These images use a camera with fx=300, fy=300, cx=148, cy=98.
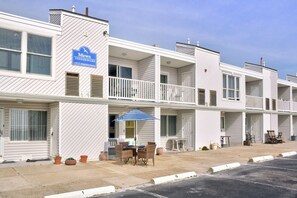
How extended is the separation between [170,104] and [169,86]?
1810 millimetres

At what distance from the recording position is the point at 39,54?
13.6m

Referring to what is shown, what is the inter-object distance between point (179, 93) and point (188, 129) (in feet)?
8.62

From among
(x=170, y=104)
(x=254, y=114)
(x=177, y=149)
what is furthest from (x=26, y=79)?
(x=254, y=114)

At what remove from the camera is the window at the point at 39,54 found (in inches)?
526

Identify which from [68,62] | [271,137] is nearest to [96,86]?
[68,62]

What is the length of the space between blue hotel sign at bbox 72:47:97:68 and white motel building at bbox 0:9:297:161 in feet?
0.16

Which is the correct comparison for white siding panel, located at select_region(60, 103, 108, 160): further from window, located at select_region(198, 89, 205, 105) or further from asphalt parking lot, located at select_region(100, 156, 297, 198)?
window, located at select_region(198, 89, 205, 105)

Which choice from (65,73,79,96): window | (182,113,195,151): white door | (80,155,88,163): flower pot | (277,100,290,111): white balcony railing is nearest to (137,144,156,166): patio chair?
(80,155,88,163): flower pot

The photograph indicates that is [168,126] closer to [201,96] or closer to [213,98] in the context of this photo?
[201,96]

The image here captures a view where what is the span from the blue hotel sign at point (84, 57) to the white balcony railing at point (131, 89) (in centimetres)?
173

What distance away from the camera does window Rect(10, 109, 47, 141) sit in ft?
45.8

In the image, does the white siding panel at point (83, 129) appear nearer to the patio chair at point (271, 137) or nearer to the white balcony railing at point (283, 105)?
the patio chair at point (271, 137)

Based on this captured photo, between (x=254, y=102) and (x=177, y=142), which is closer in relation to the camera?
(x=177, y=142)

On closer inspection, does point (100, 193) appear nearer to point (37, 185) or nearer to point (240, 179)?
point (37, 185)
